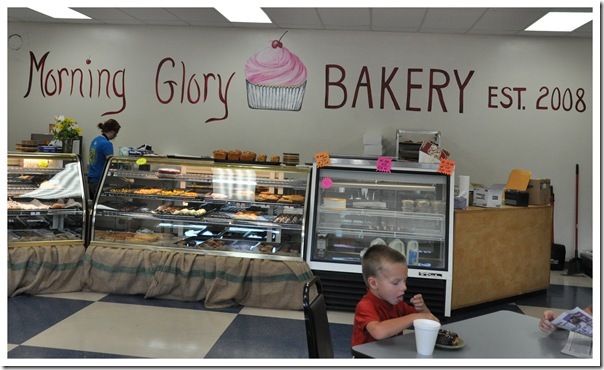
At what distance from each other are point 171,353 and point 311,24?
5.14 m

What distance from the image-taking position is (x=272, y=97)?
26.3ft

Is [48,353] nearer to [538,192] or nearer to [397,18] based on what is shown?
[538,192]

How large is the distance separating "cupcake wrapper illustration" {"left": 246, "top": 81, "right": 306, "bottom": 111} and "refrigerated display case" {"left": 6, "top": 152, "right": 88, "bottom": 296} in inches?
125

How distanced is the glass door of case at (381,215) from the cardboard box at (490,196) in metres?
0.67

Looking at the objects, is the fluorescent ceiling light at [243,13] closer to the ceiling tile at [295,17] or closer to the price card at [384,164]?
Result: the ceiling tile at [295,17]

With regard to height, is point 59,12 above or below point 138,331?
above

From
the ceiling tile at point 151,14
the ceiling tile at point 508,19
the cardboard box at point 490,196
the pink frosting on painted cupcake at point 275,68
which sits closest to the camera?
the cardboard box at point 490,196

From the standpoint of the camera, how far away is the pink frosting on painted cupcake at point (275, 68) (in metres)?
7.91

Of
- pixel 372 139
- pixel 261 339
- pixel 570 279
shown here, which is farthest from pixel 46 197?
pixel 570 279

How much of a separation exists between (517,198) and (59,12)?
637 centimetres

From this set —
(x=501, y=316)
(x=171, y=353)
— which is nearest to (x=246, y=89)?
(x=171, y=353)

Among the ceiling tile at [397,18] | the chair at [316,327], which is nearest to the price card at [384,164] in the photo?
the ceiling tile at [397,18]

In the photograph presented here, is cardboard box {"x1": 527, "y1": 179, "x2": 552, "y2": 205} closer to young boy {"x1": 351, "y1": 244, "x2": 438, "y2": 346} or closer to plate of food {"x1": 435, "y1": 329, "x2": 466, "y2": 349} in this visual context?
young boy {"x1": 351, "y1": 244, "x2": 438, "y2": 346}

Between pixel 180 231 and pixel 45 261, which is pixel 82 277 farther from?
pixel 180 231
